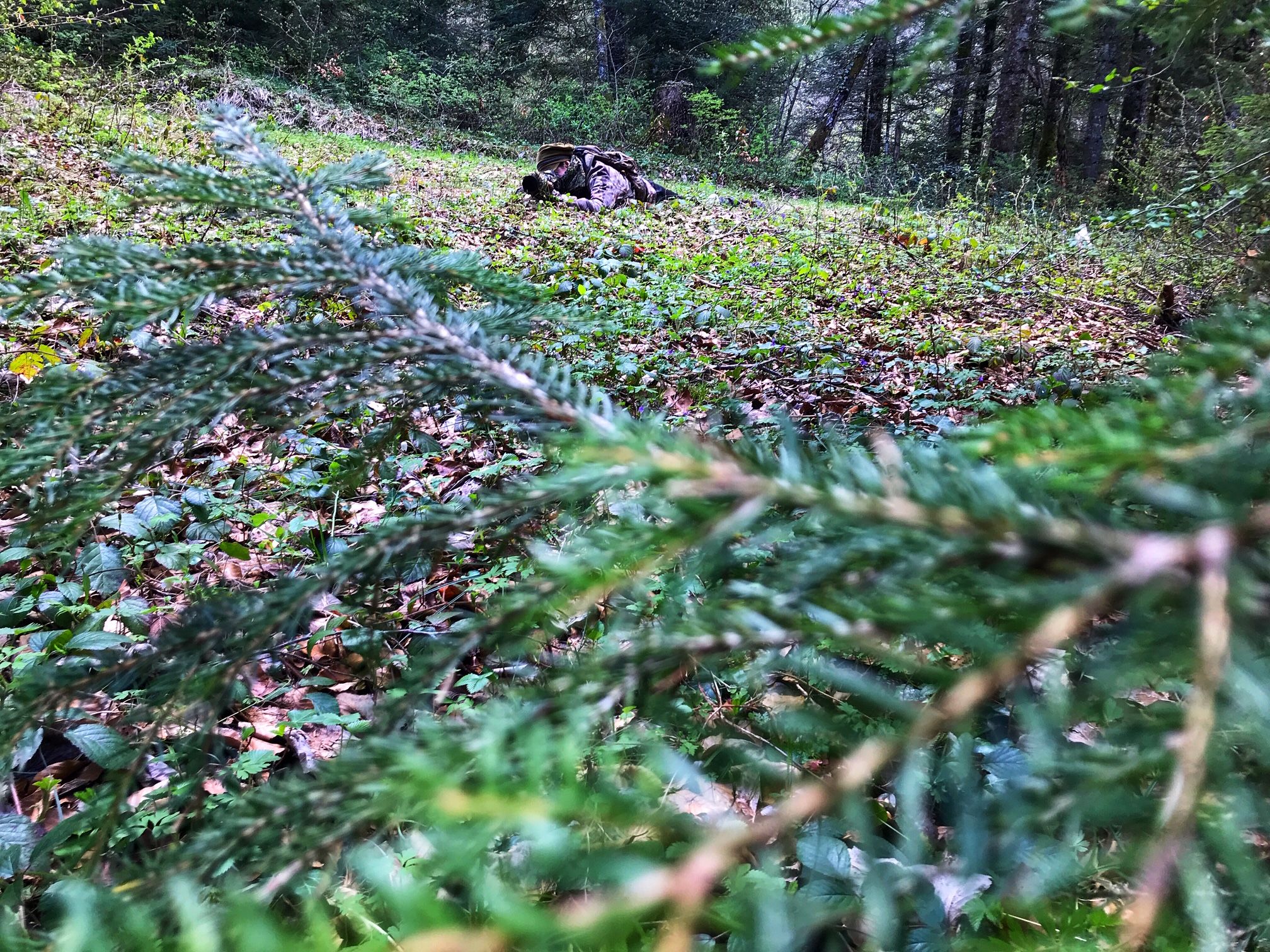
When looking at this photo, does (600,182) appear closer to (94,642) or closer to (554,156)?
(554,156)

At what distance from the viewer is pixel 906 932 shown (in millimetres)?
1000

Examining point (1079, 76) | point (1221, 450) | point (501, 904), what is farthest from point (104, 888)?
point (1079, 76)

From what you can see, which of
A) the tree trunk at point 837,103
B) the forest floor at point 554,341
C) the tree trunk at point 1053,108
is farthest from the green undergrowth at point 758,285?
the tree trunk at point 837,103

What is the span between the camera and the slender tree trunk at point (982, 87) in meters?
12.4

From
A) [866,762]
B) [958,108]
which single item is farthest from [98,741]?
[958,108]

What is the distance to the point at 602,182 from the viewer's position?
8164 millimetres

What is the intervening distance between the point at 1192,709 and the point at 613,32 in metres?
18.8

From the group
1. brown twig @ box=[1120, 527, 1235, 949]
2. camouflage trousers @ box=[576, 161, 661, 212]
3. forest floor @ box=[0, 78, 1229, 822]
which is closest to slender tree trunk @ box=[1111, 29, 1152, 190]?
forest floor @ box=[0, 78, 1229, 822]

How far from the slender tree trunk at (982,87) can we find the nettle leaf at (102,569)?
48.7 ft

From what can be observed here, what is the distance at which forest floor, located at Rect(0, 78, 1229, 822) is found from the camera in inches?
71.2

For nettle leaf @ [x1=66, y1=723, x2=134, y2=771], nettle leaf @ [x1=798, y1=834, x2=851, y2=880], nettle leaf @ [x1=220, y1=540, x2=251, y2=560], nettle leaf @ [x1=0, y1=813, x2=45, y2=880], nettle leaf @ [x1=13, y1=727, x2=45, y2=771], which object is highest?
nettle leaf @ [x1=220, y1=540, x2=251, y2=560]

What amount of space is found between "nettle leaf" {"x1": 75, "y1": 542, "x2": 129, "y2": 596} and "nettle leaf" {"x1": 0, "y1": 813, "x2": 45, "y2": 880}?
780 mm

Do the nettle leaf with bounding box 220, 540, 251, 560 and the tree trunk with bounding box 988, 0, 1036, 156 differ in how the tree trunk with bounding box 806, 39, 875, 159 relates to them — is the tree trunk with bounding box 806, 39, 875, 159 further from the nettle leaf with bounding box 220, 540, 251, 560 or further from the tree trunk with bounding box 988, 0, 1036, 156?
the nettle leaf with bounding box 220, 540, 251, 560

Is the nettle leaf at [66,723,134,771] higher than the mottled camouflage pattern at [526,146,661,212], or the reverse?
the mottled camouflage pattern at [526,146,661,212]
